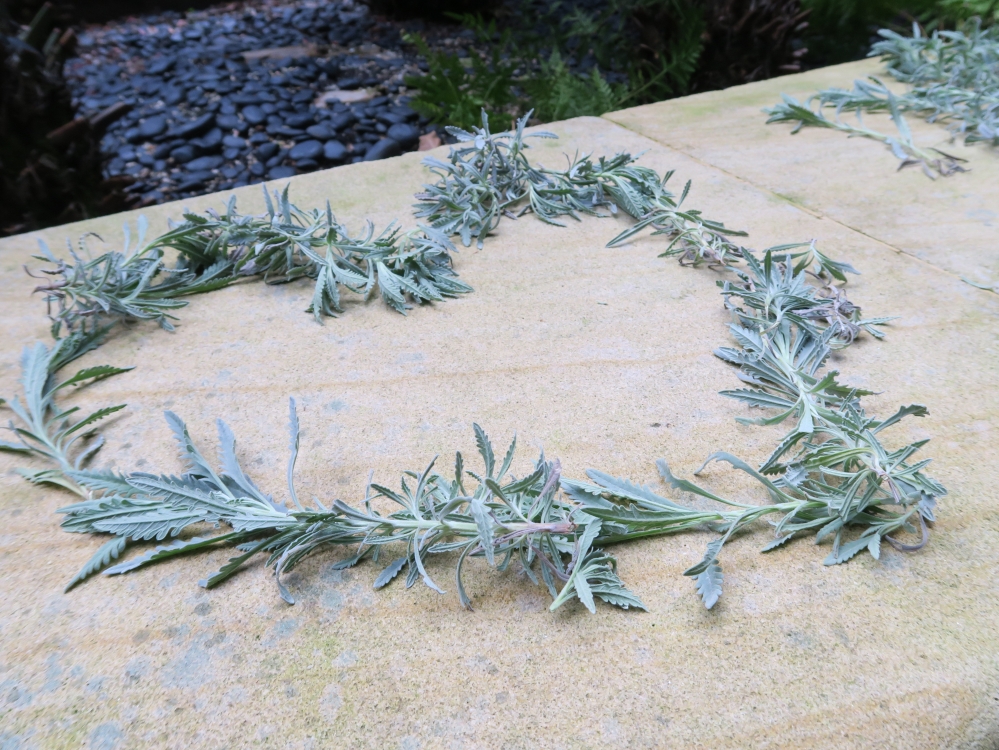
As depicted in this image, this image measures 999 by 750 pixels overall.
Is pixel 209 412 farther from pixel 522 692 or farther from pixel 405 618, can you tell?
pixel 522 692

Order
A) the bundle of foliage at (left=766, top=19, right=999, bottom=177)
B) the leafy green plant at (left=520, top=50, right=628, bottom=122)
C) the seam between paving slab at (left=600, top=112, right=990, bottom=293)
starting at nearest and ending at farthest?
1. the seam between paving slab at (left=600, top=112, right=990, bottom=293)
2. the bundle of foliage at (left=766, top=19, right=999, bottom=177)
3. the leafy green plant at (left=520, top=50, right=628, bottom=122)

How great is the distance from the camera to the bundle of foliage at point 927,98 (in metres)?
1.52

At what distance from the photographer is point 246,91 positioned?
321 cm

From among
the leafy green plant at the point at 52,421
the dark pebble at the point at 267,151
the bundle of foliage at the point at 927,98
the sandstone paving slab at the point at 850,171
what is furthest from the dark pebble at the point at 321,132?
the leafy green plant at the point at 52,421

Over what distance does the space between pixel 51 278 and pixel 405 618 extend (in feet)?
2.93

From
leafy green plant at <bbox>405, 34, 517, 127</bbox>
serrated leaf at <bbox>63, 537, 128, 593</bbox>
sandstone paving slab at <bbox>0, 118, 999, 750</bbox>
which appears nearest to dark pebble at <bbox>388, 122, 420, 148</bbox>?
leafy green plant at <bbox>405, 34, 517, 127</bbox>

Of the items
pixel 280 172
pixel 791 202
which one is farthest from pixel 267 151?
pixel 791 202

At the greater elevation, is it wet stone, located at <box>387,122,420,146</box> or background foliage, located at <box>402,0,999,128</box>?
background foliage, located at <box>402,0,999,128</box>

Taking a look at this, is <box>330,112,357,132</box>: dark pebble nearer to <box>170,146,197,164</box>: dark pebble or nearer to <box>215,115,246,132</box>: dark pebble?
<box>215,115,246,132</box>: dark pebble

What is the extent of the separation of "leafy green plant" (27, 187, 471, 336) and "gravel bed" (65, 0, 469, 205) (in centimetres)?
133

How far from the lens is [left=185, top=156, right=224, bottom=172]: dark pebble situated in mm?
2826

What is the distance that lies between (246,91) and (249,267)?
2.43 meters

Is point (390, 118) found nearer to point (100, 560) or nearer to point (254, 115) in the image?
point (254, 115)

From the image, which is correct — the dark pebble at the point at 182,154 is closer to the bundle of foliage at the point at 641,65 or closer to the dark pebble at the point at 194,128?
the dark pebble at the point at 194,128
